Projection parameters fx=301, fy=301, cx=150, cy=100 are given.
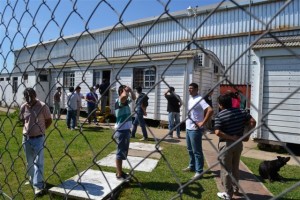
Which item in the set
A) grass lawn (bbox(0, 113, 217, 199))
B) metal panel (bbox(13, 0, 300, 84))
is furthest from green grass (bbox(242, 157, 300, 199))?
metal panel (bbox(13, 0, 300, 84))

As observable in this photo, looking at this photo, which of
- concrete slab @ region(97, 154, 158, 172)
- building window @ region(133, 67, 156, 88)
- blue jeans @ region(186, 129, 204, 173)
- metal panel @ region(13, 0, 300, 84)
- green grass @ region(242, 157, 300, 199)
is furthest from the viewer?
metal panel @ region(13, 0, 300, 84)

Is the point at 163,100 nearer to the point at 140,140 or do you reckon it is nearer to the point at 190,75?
the point at 190,75

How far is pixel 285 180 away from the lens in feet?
20.6

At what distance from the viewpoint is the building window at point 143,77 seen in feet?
47.3

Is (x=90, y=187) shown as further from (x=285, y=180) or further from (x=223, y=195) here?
(x=285, y=180)

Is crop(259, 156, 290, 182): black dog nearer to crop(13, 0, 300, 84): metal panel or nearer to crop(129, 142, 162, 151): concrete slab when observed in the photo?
crop(129, 142, 162, 151): concrete slab

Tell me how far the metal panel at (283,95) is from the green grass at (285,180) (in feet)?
5.33

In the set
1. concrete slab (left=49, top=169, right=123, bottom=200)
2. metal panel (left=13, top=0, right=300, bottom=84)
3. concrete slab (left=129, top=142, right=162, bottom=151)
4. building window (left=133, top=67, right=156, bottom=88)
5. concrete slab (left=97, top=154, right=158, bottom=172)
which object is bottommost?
concrete slab (left=129, top=142, right=162, bottom=151)

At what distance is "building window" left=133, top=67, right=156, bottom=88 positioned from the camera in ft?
47.3

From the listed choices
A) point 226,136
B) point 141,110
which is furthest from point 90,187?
point 141,110

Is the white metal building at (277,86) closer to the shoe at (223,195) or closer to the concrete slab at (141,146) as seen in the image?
the concrete slab at (141,146)

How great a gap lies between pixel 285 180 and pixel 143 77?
956 centimetres

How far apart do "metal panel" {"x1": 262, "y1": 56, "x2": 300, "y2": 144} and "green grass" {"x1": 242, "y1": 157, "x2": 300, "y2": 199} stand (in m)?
1.63

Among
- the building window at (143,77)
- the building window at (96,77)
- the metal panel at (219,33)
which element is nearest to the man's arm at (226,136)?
the building window at (143,77)
